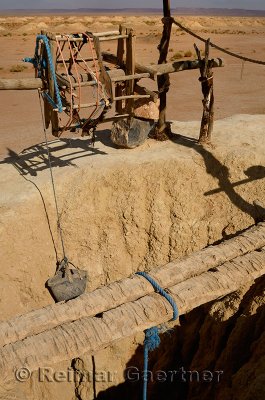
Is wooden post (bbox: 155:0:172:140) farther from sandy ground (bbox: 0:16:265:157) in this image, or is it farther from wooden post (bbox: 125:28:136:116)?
sandy ground (bbox: 0:16:265:157)

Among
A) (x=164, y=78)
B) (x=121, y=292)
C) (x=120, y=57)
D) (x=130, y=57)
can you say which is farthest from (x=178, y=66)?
(x=121, y=292)

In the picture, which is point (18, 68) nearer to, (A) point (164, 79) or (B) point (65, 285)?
(A) point (164, 79)

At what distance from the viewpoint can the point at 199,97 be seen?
1825 centimetres

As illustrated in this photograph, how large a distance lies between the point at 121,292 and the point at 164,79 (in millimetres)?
5783

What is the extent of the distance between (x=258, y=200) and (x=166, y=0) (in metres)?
5.00

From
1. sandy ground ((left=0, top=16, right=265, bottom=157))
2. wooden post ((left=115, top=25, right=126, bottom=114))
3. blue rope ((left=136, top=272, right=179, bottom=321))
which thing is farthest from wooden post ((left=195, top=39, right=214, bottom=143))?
sandy ground ((left=0, top=16, right=265, bottom=157))

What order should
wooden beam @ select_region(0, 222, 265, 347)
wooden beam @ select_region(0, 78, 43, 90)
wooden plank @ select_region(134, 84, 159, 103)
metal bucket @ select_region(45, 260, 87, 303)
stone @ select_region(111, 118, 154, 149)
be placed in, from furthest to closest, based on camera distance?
stone @ select_region(111, 118, 154, 149), wooden plank @ select_region(134, 84, 159, 103), metal bucket @ select_region(45, 260, 87, 303), wooden beam @ select_region(0, 78, 43, 90), wooden beam @ select_region(0, 222, 265, 347)

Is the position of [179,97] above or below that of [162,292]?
above

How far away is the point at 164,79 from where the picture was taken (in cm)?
888

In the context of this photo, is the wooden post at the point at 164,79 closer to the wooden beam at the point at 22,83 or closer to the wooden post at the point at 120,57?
the wooden post at the point at 120,57

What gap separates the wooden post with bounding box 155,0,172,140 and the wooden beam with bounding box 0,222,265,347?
3959 mm

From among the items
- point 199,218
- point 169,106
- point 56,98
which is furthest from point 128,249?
point 169,106

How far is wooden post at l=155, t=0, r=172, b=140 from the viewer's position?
8.66 meters

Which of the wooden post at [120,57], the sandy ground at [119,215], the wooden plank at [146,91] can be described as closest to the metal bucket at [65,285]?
the sandy ground at [119,215]
